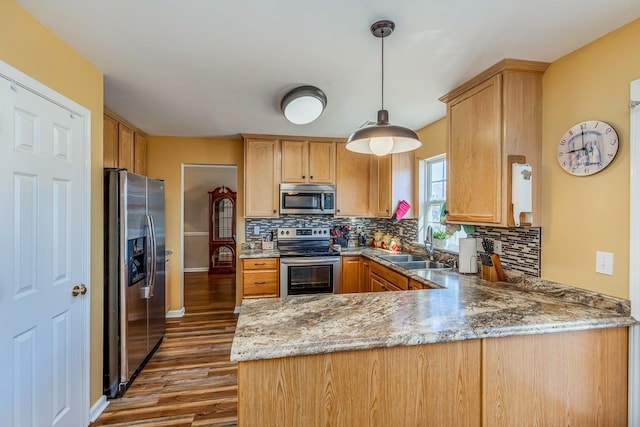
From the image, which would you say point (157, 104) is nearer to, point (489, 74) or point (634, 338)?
point (489, 74)

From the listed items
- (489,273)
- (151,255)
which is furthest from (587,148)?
(151,255)

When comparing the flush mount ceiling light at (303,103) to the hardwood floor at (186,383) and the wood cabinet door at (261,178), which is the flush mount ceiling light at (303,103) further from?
the hardwood floor at (186,383)

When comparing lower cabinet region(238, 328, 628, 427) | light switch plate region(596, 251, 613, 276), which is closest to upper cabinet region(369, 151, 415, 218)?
light switch plate region(596, 251, 613, 276)

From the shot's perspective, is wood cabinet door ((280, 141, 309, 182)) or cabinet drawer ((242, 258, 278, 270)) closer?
cabinet drawer ((242, 258, 278, 270))

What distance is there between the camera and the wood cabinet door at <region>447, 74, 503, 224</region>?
1.94m

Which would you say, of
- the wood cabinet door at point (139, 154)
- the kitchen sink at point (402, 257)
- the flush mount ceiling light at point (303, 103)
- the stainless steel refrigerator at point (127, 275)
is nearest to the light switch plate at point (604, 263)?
the kitchen sink at point (402, 257)

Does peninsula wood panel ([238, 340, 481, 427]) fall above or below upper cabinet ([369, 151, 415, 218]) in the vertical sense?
below

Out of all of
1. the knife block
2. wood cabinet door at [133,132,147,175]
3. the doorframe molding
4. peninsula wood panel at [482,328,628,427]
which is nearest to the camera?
peninsula wood panel at [482,328,628,427]

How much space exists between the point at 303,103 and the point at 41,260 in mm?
1849

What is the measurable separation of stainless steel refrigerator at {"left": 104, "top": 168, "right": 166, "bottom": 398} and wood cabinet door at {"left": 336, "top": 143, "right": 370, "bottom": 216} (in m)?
2.21

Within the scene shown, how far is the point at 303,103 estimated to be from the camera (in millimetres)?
2275

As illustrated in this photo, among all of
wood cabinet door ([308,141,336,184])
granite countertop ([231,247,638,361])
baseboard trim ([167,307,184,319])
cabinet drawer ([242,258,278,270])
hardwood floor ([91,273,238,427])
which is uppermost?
wood cabinet door ([308,141,336,184])

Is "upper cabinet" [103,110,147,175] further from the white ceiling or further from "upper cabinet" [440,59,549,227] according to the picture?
"upper cabinet" [440,59,549,227]

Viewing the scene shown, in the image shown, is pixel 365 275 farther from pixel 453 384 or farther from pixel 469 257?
pixel 453 384
